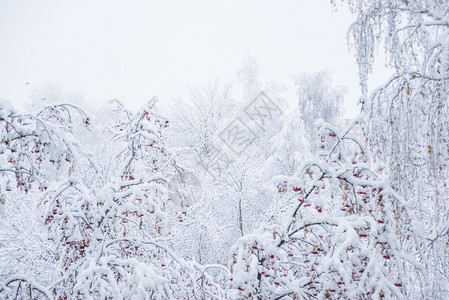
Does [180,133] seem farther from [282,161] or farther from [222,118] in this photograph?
[282,161]

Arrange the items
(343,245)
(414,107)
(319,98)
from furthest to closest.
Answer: (319,98)
(414,107)
(343,245)

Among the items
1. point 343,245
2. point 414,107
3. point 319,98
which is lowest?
point 343,245

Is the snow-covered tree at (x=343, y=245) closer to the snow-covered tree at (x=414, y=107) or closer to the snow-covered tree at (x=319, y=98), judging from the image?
the snow-covered tree at (x=414, y=107)

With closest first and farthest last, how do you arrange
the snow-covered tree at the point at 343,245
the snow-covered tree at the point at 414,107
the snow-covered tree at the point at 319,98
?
the snow-covered tree at the point at 343,245, the snow-covered tree at the point at 414,107, the snow-covered tree at the point at 319,98

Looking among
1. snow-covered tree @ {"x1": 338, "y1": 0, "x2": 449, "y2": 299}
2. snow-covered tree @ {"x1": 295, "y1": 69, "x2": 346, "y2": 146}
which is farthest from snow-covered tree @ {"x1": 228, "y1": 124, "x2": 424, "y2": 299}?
snow-covered tree @ {"x1": 295, "y1": 69, "x2": 346, "y2": 146}

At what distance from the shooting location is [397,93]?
2.74 meters

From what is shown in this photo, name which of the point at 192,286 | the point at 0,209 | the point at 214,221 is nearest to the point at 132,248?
the point at 192,286

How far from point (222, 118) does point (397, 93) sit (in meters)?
10.8

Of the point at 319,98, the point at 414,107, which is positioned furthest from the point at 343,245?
the point at 319,98

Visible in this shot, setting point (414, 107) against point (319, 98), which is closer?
point (414, 107)

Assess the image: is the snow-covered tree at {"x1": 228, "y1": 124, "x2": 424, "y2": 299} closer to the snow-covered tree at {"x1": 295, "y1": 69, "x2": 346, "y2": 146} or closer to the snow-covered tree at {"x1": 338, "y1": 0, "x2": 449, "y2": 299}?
the snow-covered tree at {"x1": 338, "y1": 0, "x2": 449, "y2": 299}

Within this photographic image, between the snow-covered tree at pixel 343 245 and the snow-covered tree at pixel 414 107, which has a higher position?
the snow-covered tree at pixel 414 107

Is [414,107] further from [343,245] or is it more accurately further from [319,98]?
[319,98]

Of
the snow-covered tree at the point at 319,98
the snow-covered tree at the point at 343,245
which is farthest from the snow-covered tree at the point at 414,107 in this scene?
the snow-covered tree at the point at 319,98
